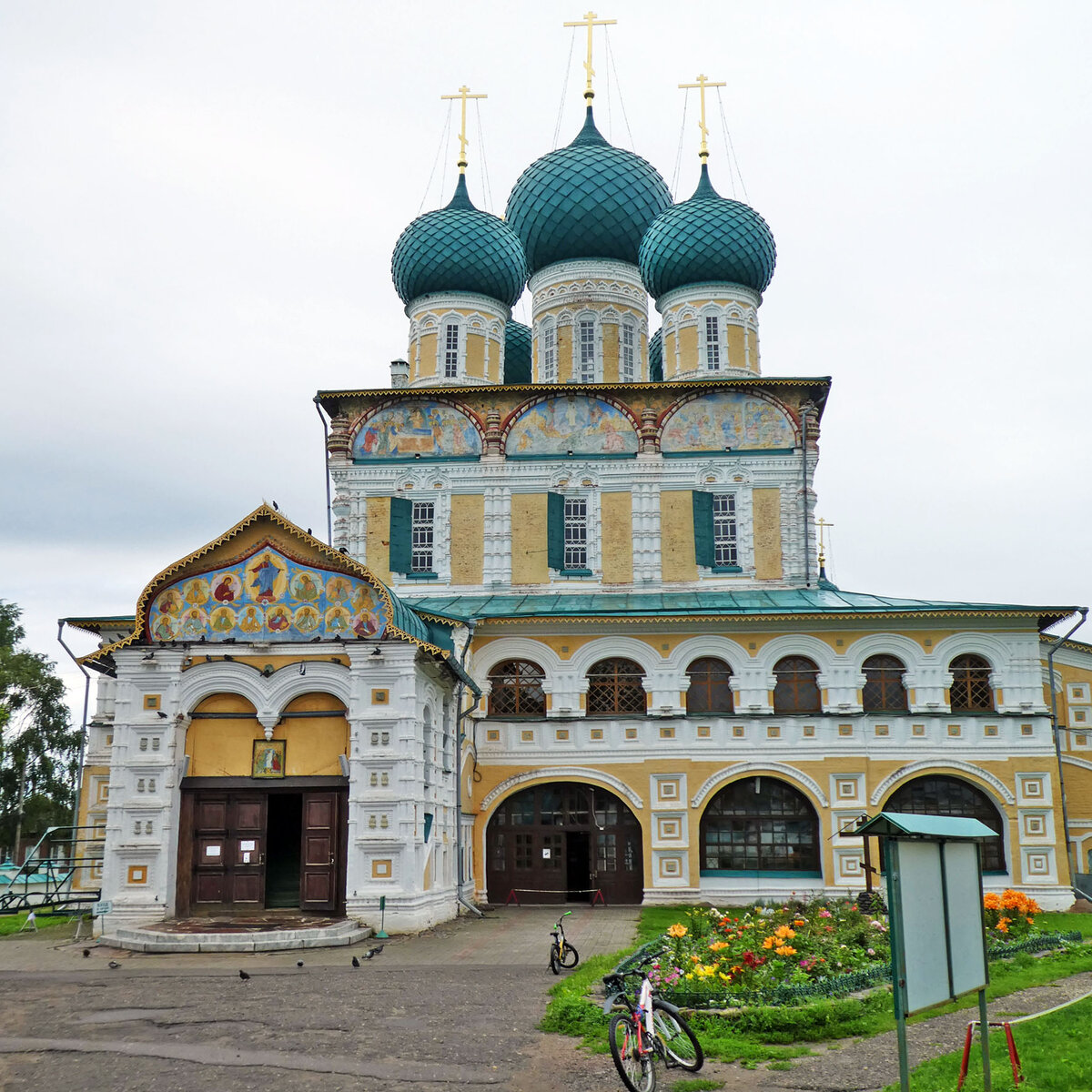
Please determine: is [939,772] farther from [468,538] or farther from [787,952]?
[787,952]

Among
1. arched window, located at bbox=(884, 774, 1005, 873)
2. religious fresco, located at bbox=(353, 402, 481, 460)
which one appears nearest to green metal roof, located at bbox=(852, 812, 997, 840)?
arched window, located at bbox=(884, 774, 1005, 873)

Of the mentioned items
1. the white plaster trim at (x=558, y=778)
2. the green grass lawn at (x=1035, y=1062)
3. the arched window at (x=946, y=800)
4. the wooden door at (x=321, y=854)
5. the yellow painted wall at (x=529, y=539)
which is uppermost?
the yellow painted wall at (x=529, y=539)

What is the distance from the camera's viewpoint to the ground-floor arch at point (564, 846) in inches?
863

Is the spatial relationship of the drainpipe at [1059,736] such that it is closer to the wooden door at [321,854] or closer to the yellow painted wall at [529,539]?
the yellow painted wall at [529,539]

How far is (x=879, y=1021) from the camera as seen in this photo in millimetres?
9812

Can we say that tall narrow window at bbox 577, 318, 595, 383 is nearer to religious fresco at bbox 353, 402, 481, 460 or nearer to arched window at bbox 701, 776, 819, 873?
religious fresco at bbox 353, 402, 481, 460

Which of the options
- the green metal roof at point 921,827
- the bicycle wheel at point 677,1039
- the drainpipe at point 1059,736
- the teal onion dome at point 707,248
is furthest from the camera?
the teal onion dome at point 707,248

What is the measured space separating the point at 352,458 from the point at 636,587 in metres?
6.81

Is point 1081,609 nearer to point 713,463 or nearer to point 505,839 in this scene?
point 713,463

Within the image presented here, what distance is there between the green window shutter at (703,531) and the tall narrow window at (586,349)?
4.32 m

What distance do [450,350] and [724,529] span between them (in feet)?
25.2

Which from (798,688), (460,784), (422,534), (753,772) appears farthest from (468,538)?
(753,772)

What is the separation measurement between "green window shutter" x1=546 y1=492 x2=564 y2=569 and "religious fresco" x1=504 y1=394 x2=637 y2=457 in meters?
1.16

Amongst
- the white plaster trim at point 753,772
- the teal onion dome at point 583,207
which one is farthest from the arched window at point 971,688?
the teal onion dome at point 583,207
